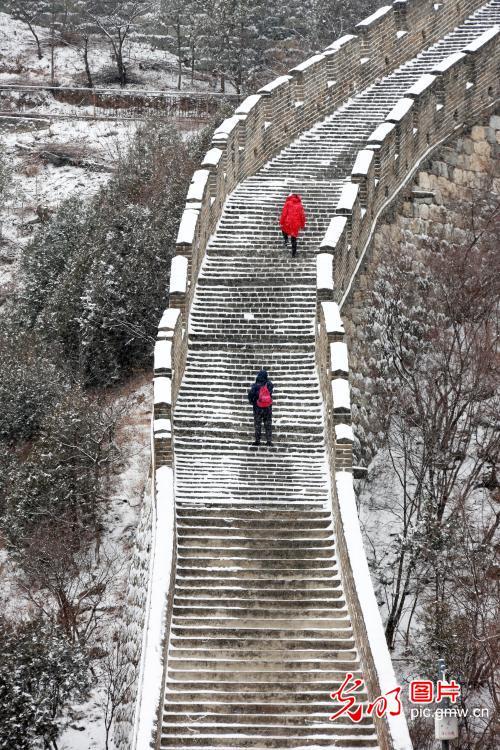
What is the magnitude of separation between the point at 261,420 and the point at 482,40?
12.8 m

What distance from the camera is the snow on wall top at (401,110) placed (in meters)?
23.3

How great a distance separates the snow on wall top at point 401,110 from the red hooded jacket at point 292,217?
384 centimetres

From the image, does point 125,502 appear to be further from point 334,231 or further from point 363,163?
point 363,163

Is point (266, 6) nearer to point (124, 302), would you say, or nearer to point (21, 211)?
point (21, 211)

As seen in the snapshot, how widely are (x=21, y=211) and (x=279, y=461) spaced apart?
20706mm

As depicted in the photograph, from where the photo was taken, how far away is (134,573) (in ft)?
61.7

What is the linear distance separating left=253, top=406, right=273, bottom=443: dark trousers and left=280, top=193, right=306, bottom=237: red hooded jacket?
430cm

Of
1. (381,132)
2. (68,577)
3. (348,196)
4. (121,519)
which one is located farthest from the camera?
(121,519)

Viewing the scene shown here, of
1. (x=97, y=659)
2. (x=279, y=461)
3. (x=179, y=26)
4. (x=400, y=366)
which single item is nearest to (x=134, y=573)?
(x=97, y=659)

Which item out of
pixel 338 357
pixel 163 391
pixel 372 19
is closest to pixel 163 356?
pixel 163 391

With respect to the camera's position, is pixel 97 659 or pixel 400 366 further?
pixel 400 366

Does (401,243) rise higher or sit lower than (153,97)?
lower

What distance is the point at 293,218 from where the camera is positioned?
802 inches

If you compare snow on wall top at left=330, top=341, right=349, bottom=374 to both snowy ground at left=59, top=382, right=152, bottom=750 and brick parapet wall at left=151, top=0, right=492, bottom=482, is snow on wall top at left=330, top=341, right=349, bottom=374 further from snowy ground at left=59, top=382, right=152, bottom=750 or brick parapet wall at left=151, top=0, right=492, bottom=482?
snowy ground at left=59, top=382, right=152, bottom=750
